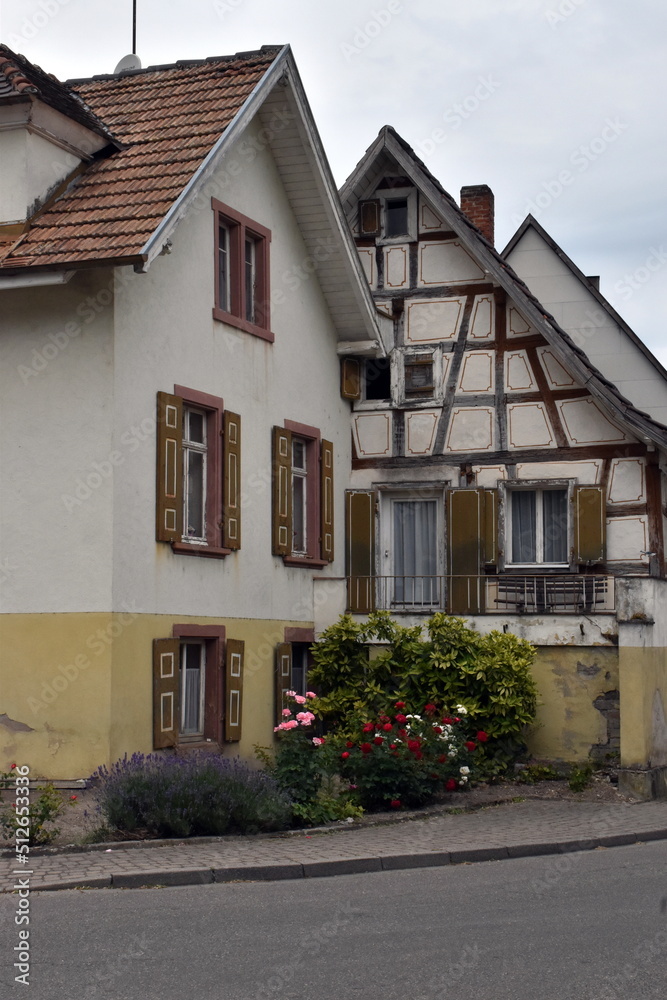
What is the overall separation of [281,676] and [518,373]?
5697 millimetres

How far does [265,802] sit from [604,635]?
6304 millimetres

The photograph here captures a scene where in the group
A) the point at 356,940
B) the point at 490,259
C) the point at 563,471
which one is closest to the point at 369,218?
the point at 490,259

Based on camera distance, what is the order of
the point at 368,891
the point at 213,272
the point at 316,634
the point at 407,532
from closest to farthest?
the point at 368,891 → the point at 213,272 → the point at 316,634 → the point at 407,532

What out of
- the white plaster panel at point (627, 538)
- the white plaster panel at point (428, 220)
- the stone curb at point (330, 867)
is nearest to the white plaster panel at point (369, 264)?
the white plaster panel at point (428, 220)

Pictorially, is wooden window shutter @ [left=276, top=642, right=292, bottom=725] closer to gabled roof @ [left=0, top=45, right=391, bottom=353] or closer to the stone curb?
gabled roof @ [left=0, top=45, right=391, bottom=353]

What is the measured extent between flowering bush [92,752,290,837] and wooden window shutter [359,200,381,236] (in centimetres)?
1033

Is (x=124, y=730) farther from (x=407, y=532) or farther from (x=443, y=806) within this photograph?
(x=407, y=532)

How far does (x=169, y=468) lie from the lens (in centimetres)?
1588

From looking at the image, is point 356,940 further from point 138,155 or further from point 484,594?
point 484,594

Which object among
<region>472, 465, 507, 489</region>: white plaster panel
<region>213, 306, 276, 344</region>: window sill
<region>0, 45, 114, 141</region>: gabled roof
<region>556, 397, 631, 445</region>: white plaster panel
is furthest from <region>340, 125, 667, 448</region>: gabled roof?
<region>0, 45, 114, 141</region>: gabled roof

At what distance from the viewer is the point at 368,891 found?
10.4m

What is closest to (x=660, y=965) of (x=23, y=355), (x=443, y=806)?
(x=443, y=806)

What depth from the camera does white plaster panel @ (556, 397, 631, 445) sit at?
1962 cm

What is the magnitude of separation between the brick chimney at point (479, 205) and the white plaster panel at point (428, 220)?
4417mm
